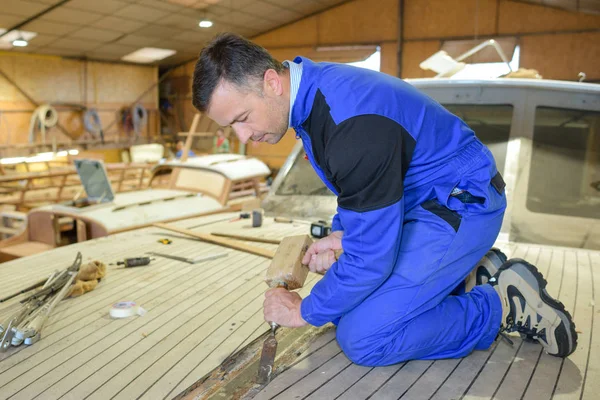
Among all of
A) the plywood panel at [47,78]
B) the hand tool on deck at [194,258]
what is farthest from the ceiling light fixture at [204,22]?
the hand tool on deck at [194,258]


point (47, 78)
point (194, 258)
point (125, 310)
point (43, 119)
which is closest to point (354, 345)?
point (125, 310)

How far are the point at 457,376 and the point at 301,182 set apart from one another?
3129 mm

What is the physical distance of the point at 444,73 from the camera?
5.39 meters

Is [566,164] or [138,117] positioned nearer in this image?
[566,164]

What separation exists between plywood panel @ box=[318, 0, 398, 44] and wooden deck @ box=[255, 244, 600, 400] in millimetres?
12941

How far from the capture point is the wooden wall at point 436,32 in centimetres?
1202

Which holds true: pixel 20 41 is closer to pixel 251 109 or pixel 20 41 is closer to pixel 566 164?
pixel 566 164

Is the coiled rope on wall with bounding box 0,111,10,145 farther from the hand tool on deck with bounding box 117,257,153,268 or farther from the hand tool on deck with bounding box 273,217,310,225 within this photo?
the hand tool on deck with bounding box 117,257,153,268

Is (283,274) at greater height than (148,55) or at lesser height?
lesser

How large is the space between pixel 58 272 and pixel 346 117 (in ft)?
7.40

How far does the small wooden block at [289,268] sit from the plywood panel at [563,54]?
472 inches

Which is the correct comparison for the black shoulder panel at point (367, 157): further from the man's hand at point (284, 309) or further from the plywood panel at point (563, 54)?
the plywood panel at point (563, 54)

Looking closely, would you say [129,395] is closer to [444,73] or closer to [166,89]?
[444,73]

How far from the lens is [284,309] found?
1963mm
